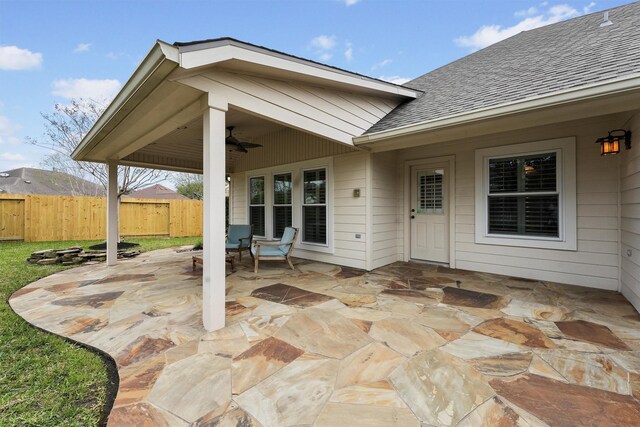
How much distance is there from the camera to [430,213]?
526 cm

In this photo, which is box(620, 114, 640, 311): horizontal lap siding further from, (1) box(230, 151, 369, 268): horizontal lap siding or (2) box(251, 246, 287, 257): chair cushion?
(2) box(251, 246, 287, 257): chair cushion

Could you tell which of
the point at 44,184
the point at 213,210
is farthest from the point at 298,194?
the point at 44,184

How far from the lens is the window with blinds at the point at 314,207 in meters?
5.60

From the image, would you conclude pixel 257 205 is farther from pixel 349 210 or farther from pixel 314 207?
pixel 349 210

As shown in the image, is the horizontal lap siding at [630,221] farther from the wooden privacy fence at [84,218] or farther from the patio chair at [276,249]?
the wooden privacy fence at [84,218]

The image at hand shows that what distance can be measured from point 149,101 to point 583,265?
577 cm

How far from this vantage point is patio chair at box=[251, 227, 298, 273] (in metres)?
4.91

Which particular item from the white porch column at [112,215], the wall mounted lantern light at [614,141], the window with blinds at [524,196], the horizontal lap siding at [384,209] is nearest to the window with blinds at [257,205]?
the white porch column at [112,215]

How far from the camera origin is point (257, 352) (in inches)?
85.6

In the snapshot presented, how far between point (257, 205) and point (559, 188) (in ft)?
19.3

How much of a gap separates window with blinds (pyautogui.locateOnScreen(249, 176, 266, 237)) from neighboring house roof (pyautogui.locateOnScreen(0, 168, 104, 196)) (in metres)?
12.0

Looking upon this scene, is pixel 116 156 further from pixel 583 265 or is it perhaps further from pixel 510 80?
pixel 583 265

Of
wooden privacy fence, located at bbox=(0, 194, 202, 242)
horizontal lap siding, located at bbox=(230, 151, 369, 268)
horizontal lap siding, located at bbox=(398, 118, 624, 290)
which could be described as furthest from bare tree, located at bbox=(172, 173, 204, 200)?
horizontal lap siding, located at bbox=(398, 118, 624, 290)

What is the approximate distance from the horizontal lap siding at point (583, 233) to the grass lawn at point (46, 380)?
5.08 meters
